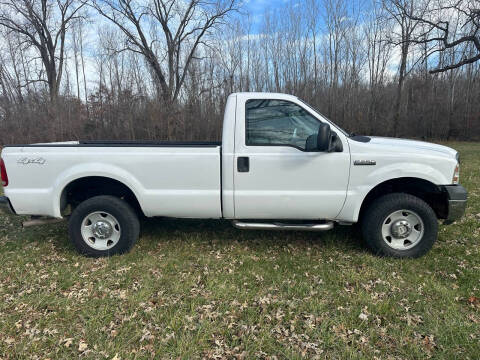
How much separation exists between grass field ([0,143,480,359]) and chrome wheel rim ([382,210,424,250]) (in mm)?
251

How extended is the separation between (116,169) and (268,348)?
2.59 m

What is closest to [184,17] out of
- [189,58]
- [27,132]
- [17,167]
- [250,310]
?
[189,58]

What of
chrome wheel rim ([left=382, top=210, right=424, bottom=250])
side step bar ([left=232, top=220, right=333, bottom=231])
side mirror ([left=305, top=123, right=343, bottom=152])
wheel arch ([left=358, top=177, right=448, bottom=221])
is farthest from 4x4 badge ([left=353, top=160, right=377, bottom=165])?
side step bar ([left=232, top=220, right=333, bottom=231])

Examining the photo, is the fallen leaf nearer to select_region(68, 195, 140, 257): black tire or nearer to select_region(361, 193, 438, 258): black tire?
select_region(361, 193, 438, 258): black tire

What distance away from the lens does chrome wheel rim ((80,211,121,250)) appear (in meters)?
3.59

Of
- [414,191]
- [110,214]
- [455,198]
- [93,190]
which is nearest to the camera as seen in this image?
[455,198]

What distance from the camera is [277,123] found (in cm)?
340

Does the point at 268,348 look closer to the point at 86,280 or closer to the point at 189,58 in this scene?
the point at 86,280

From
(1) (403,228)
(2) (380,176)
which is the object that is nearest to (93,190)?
(2) (380,176)

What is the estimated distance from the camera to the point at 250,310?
2650 mm

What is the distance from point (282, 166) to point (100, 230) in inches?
97.6

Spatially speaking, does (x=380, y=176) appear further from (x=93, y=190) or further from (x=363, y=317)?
(x=93, y=190)

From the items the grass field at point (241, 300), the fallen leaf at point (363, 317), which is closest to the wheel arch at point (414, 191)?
the grass field at point (241, 300)

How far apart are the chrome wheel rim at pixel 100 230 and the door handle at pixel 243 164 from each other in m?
1.74
